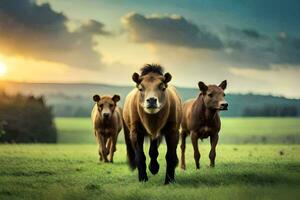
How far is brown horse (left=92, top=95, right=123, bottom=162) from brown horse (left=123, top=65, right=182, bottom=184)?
4.75 ft

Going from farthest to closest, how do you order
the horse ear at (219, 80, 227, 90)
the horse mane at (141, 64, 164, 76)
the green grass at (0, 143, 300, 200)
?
1. the horse ear at (219, 80, 227, 90)
2. the horse mane at (141, 64, 164, 76)
3. the green grass at (0, 143, 300, 200)

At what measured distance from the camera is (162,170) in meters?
7.49

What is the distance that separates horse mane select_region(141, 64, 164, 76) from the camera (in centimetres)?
651

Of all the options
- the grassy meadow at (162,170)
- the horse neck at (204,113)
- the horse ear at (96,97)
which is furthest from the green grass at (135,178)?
the horse ear at (96,97)

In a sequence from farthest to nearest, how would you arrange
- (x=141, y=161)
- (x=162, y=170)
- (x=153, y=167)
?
1. (x=162, y=170)
2. (x=153, y=167)
3. (x=141, y=161)

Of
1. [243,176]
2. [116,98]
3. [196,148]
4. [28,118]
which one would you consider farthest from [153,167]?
[28,118]

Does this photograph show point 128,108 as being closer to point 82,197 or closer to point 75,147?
point 82,197

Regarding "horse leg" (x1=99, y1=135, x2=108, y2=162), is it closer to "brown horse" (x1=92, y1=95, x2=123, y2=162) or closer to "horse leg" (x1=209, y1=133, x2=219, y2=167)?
"brown horse" (x1=92, y1=95, x2=123, y2=162)

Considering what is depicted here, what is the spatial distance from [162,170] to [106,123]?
150cm

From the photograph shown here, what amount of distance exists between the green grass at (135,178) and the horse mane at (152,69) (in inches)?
32.5

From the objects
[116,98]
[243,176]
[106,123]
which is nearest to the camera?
[243,176]

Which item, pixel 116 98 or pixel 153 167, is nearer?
pixel 153 167

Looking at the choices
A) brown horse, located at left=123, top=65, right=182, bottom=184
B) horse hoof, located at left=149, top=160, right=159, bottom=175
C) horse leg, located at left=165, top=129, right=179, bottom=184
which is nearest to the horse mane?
brown horse, located at left=123, top=65, right=182, bottom=184

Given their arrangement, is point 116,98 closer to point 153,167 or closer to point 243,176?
point 153,167
